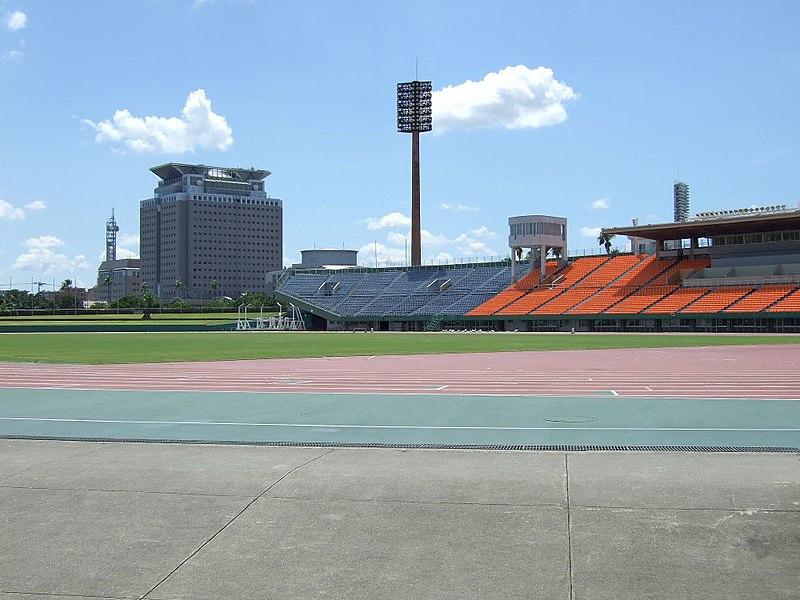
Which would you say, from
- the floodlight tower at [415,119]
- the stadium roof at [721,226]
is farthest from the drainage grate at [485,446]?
the floodlight tower at [415,119]

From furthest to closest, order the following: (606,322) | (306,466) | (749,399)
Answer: (606,322)
(749,399)
(306,466)

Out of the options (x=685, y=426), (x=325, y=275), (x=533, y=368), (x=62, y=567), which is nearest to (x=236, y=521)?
(x=62, y=567)

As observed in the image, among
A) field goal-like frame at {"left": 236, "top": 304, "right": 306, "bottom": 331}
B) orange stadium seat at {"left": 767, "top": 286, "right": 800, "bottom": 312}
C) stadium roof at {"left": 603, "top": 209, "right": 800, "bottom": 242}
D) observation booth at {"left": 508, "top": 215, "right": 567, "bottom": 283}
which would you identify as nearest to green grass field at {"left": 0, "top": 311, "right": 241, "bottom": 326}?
field goal-like frame at {"left": 236, "top": 304, "right": 306, "bottom": 331}

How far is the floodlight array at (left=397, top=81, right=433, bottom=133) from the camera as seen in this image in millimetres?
108688

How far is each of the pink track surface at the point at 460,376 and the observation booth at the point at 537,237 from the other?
58.9m

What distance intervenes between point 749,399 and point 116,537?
1141 cm

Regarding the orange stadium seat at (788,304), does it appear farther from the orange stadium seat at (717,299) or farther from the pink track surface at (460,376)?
the pink track surface at (460,376)

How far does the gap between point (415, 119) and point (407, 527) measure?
4174 inches

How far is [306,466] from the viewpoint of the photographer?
26.1ft

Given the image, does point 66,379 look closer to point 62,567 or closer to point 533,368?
point 533,368

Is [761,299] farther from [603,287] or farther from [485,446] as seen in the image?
[485,446]

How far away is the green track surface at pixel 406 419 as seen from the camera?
32.8ft

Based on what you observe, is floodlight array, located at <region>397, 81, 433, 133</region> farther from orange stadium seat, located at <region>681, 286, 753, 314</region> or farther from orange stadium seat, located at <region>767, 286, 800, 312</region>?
orange stadium seat, located at <region>767, 286, 800, 312</region>

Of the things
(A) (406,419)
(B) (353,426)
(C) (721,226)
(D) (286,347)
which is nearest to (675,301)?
(C) (721,226)
